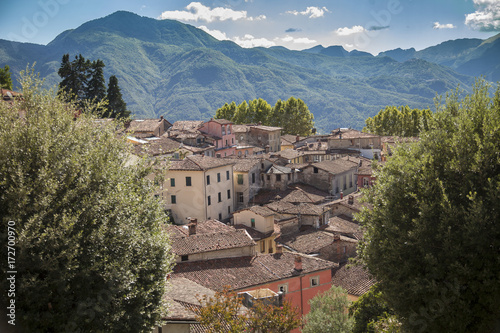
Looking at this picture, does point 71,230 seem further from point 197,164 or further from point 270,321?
point 197,164

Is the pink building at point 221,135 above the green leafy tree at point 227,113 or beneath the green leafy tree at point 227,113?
beneath

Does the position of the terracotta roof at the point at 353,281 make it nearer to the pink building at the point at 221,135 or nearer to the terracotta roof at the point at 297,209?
the terracotta roof at the point at 297,209

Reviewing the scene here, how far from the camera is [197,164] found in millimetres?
41469

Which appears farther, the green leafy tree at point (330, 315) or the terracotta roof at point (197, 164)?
the terracotta roof at point (197, 164)

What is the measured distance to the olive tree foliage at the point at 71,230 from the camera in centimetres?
890

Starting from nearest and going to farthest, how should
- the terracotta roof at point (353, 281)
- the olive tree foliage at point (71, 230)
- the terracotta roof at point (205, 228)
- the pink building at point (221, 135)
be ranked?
the olive tree foliage at point (71, 230)
the terracotta roof at point (353, 281)
the terracotta roof at point (205, 228)
the pink building at point (221, 135)

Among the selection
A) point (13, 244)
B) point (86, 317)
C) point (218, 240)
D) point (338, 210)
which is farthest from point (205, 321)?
point (338, 210)

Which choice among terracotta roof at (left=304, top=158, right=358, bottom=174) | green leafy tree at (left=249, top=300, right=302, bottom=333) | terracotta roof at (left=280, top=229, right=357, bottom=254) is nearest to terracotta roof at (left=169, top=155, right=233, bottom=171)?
terracotta roof at (left=280, top=229, right=357, bottom=254)

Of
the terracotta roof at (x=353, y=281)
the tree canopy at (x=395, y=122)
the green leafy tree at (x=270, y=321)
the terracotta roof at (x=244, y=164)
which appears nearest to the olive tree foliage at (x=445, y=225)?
the green leafy tree at (x=270, y=321)

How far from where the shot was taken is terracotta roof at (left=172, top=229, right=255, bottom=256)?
2525cm

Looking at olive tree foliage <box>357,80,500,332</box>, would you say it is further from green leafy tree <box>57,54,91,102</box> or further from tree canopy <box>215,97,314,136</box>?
tree canopy <box>215,97,314,136</box>

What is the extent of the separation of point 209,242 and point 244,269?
110 inches

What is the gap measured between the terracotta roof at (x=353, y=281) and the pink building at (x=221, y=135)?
39.1 metres

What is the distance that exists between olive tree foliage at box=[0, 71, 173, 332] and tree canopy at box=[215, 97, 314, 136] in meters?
84.2
